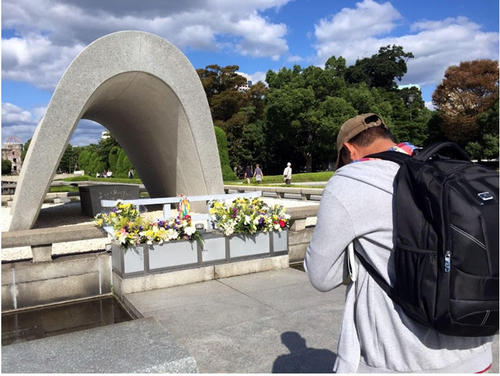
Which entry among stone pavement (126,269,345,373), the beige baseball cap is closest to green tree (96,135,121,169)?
stone pavement (126,269,345,373)

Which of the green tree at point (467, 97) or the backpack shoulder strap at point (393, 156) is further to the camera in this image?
the green tree at point (467, 97)

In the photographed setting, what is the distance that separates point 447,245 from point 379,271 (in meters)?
0.28

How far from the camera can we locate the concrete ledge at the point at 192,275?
585 centimetres

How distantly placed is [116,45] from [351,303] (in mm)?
9121

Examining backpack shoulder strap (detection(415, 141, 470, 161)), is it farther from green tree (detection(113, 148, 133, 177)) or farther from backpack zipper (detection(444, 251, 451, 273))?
green tree (detection(113, 148, 133, 177))

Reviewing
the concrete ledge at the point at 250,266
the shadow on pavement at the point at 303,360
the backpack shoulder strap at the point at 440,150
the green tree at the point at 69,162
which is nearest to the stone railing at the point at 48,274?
the concrete ledge at the point at 250,266

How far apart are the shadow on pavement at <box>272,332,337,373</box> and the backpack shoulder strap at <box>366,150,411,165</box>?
7.75ft

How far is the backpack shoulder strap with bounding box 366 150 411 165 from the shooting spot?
156 cm

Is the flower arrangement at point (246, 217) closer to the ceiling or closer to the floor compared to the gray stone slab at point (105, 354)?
closer to the ceiling

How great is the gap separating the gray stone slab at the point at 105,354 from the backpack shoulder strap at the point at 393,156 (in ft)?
5.48

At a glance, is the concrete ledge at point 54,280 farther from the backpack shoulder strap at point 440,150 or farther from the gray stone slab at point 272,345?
the backpack shoulder strap at point 440,150

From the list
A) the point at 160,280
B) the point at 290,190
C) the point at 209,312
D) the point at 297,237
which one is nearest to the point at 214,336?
the point at 209,312

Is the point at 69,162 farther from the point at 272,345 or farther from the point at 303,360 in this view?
the point at 303,360

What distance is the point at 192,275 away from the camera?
627 centimetres
